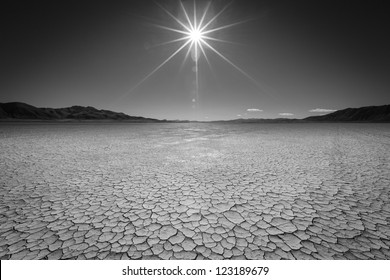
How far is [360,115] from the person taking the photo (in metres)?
137

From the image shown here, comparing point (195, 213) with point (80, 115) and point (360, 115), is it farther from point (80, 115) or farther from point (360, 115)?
point (360, 115)

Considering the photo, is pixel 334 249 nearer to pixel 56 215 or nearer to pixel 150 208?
pixel 150 208

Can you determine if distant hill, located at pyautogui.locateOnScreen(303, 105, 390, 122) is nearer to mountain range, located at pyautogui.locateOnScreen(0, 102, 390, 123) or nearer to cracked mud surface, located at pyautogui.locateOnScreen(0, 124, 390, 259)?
mountain range, located at pyautogui.locateOnScreen(0, 102, 390, 123)

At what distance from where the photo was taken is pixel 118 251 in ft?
7.33

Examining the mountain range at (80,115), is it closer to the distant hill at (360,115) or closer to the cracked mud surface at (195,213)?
the distant hill at (360,115)

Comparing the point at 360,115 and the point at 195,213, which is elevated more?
the point at 360,115

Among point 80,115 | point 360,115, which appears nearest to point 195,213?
point 80,115

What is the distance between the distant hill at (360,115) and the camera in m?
122

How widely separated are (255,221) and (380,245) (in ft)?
4.74

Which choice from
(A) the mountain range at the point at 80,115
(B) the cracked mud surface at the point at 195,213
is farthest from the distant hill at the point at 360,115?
(B) the cracked mud surface at the point at 195,213

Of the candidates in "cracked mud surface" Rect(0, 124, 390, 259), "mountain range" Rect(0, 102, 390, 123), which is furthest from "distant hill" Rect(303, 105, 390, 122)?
"cracked mud surface" Rect(0, 124, 390, 259)

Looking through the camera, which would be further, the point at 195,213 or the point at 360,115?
the point at 360,115

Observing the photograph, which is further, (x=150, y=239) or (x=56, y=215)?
(x=56, y=215)
